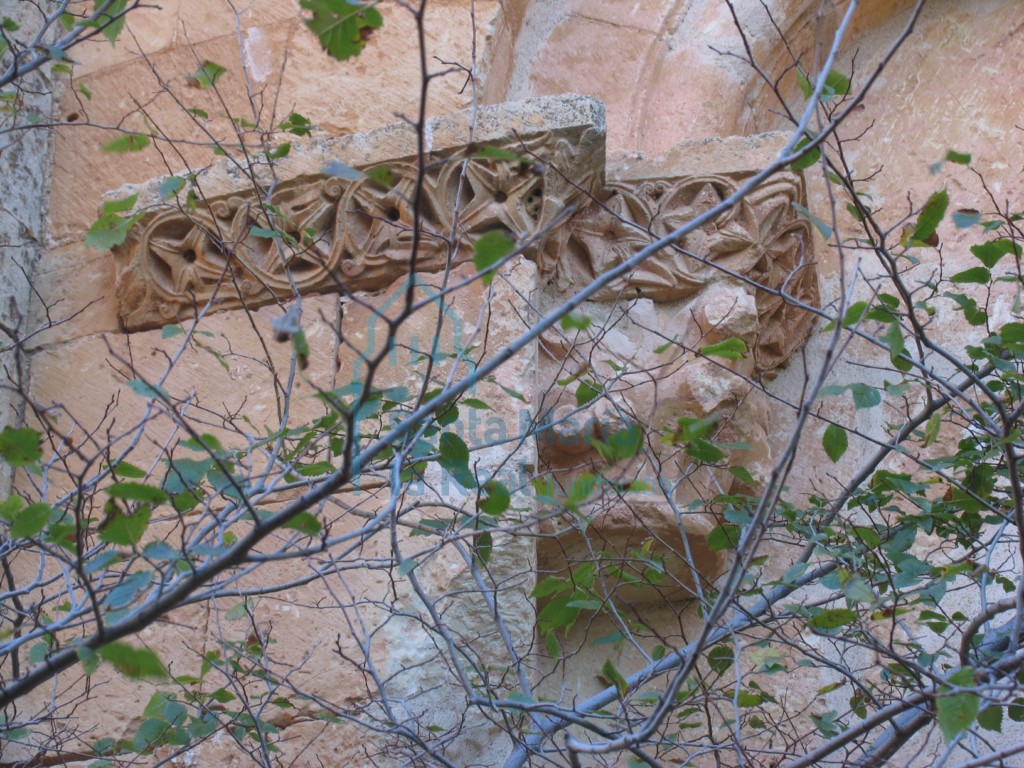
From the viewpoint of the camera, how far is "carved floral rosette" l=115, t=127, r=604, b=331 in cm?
279

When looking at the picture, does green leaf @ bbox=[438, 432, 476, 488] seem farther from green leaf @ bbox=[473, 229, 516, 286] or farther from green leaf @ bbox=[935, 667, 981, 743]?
green leaf @ bbox=[935, 667, 981, 743]

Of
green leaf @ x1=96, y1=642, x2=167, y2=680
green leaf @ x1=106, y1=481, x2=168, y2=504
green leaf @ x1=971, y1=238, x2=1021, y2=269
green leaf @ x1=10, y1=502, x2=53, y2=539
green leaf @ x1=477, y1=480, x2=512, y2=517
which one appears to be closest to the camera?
green leaf @ x1=96, y1=642, x2=167, y2=680

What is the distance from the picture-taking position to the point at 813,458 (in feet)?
10.3

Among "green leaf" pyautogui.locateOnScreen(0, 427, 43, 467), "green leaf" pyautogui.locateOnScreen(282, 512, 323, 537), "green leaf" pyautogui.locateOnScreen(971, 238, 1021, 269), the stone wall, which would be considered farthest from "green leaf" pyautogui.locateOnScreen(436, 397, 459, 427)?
"green leaf" pyautogui.locateOnScreen(971, 238, 1021, 269)

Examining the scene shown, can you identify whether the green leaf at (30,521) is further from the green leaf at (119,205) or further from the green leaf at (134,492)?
the green leaf at (119,205)

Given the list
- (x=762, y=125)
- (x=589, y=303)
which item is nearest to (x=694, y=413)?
(x=589, y=303)

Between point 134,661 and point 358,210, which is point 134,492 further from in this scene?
point 358,210

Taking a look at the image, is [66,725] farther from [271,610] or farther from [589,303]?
[589,303]

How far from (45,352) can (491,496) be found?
1.79 m

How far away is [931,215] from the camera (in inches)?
77.5

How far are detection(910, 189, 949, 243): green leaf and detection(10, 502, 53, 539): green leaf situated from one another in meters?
1.36

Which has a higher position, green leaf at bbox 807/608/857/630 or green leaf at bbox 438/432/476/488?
green leaf at bbox 438/432/476/488

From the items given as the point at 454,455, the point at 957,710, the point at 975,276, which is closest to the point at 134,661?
the point at 454,455

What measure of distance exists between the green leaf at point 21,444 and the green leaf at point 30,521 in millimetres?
70
